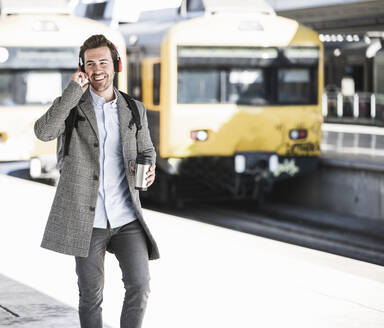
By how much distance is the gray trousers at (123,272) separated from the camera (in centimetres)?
386

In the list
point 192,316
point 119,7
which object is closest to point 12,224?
point 192,316

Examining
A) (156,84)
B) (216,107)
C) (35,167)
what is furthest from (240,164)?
(35,167)

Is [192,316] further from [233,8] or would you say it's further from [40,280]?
[233,8]

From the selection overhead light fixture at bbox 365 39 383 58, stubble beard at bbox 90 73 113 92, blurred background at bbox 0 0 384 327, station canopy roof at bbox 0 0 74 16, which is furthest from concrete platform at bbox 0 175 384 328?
overhead light fixture at bbox 365 39 383 58

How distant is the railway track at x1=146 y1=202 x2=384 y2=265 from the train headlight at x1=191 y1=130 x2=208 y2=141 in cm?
116

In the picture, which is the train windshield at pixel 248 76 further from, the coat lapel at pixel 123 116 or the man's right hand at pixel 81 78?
the man's right hand at pixel 81 78

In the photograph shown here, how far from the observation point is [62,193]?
3930 millimetres

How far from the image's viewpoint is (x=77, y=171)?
3889 millimetres

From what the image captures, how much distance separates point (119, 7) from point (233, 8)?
2839 millimetres

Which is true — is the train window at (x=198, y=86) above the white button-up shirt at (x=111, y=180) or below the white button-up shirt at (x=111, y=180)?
above

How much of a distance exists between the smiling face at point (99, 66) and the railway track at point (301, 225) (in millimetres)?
6489

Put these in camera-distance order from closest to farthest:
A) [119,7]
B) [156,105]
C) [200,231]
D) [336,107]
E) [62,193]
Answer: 1. [62,193]
2. [200,231]
3. [156,105]
4. [119,7]
5. [336,107]

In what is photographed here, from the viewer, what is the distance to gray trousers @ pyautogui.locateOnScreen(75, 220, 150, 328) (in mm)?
3855

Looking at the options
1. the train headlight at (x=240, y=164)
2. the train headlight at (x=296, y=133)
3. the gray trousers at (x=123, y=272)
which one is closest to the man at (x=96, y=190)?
the gray trousers at (x=123, y=272)
